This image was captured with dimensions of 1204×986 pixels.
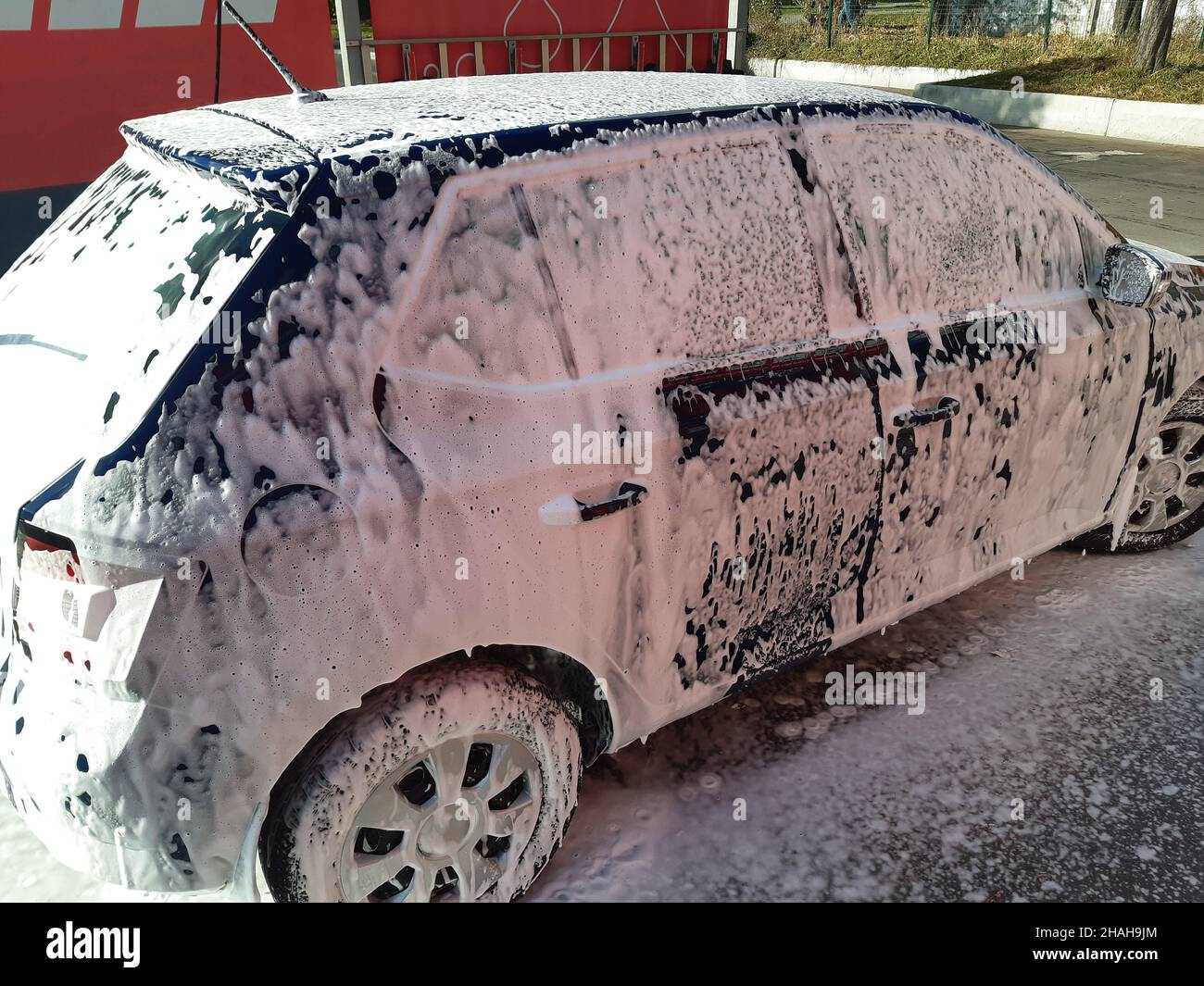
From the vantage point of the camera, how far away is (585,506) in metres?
2.21

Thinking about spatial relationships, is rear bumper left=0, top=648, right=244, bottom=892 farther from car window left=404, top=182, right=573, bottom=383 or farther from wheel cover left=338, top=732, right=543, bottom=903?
car window left=404, top=182, right=573, bottom=383

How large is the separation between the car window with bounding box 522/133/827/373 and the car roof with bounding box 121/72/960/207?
0.11 metres

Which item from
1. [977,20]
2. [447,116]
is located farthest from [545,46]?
[977,20]

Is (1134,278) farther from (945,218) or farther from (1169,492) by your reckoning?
(1169,492)

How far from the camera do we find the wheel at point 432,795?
202cm

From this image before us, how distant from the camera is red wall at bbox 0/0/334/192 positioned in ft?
20.1

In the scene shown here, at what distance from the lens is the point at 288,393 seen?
1.89 m

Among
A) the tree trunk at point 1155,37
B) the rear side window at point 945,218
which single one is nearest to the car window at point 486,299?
the rear side window at point 945,218

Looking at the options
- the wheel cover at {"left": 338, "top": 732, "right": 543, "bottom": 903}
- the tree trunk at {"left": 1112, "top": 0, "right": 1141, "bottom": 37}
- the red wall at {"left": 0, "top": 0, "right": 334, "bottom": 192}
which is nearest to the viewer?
the wheel cover at {"left": 338, "top": 732, "right": 543, "bottom": 903}

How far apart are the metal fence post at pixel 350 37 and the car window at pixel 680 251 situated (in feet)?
17.6

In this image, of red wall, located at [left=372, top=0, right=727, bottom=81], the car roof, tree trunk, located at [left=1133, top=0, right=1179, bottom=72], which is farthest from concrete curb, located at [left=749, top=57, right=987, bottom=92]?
the car roof

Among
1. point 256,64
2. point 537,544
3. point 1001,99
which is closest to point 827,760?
point 537,544

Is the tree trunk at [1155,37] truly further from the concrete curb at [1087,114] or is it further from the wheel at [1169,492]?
the wheel at [1169,492]
